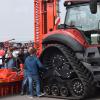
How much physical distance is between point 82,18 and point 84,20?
0.12 meters

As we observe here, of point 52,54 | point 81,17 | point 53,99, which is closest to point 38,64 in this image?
point 52,54

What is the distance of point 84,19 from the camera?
1011 centimetres

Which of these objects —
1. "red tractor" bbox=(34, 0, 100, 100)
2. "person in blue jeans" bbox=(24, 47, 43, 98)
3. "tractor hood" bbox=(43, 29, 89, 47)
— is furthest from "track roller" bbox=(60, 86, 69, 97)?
"tractor hood" bbox=(43, 29, 89, 47)

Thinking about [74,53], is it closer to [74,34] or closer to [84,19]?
[74,34]

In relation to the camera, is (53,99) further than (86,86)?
Yes

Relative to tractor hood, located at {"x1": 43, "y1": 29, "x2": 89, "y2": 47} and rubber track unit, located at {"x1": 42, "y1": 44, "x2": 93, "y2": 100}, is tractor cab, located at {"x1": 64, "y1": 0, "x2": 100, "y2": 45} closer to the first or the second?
tractor hood, located at {"x1": 43, "y1": 29, "x2": 89, "y2": 47}

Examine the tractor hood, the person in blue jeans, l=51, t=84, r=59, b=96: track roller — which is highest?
the tractor hood

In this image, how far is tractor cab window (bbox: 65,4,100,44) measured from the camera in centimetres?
981

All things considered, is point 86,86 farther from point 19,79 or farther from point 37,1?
point 37,1

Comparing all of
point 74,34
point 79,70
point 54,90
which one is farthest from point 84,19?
point 54,90

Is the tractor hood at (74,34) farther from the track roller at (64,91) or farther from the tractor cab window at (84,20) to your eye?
the track roller at (64,91)

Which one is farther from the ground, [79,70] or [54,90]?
[79,70]

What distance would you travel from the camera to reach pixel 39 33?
12.1 meters

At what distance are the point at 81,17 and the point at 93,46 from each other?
3.39 feet
